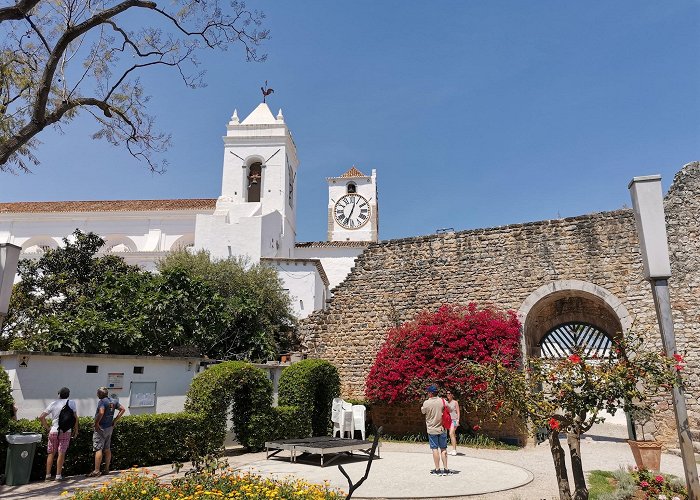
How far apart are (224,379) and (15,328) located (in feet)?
45.9

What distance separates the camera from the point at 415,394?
1273 centimetres

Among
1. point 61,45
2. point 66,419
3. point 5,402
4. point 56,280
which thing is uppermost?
point 61,45

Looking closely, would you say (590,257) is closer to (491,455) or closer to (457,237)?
(457,237)

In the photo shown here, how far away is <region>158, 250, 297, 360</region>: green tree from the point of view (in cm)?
1648

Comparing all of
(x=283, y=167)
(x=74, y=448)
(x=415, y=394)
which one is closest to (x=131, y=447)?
(x=74, y=448)

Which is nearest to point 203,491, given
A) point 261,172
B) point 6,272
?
point 6,272

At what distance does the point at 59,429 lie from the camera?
7496 mm

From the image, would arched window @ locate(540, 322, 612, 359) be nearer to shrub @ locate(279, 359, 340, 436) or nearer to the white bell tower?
shrub @ locate(279, 359, 340, 436)

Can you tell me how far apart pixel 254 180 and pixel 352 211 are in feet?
39.5

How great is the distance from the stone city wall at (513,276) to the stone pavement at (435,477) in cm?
322

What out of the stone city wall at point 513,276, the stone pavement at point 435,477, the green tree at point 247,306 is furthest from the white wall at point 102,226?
the stone pavement at point 435,477

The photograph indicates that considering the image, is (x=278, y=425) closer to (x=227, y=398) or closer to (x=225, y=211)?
(x=227, y=398)

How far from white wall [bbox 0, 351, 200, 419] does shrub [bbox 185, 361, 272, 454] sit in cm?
76

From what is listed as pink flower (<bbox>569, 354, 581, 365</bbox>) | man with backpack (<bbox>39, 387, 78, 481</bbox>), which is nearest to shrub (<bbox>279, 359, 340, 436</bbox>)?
man with backpack (<bbox>39, 387, 78, 481</bbox>)
